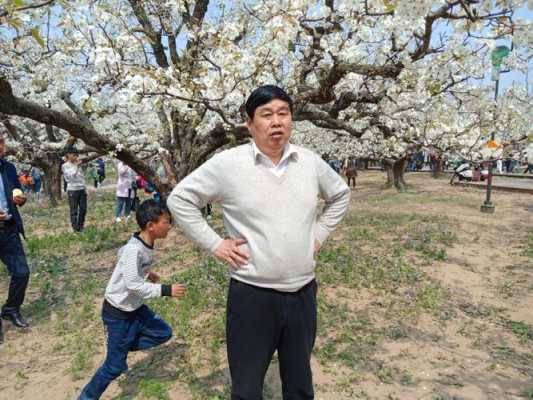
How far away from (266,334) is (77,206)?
8.52 m

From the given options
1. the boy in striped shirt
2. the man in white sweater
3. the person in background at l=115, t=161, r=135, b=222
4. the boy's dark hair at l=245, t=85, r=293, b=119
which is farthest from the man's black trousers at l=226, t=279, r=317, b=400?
the person in background at l=115, t=161, r=135, b=222

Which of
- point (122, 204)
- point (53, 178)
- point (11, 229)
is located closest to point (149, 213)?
point (11, 229)

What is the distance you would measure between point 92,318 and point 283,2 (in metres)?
4.82

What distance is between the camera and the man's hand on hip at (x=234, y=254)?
2072mm

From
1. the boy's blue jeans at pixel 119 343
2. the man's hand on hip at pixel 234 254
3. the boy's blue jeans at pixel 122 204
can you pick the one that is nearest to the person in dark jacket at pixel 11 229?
the boy's blue jeans at pixel 119 343

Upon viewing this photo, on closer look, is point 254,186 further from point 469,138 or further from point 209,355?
point 469,138

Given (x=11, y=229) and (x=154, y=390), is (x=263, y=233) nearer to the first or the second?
(x=154, y=390)

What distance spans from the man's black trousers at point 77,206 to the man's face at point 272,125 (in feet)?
26.7

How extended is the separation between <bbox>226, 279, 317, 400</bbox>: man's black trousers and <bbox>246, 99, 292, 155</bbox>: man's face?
753 mm

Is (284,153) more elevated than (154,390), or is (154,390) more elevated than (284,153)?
(284,153)

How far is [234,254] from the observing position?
208 cm

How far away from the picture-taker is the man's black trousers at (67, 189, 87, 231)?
907 cm

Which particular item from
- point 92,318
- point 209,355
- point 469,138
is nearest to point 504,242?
point 469,138

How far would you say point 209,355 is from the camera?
384 centimetres
